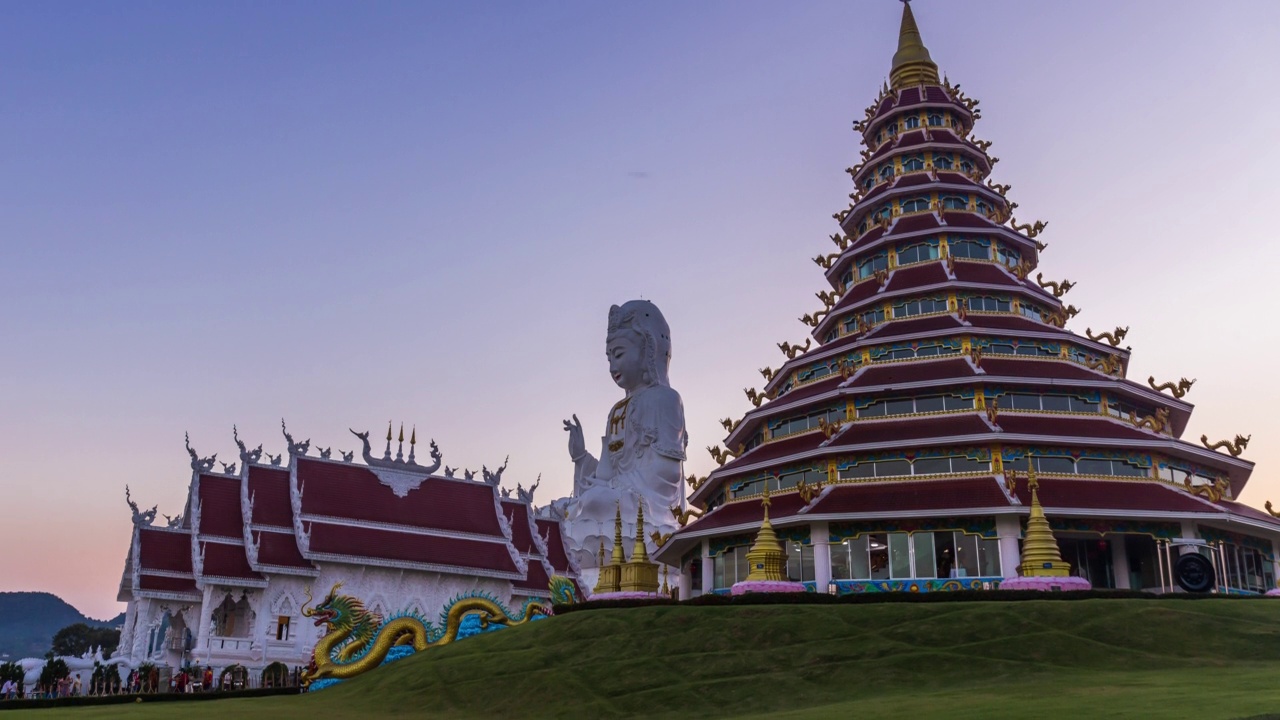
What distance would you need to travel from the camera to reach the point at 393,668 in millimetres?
27438

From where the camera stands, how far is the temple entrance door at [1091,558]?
29.5 meters

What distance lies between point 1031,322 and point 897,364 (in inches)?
200

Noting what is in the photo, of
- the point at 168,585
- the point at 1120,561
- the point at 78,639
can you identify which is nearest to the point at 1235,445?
the point at 1120,561

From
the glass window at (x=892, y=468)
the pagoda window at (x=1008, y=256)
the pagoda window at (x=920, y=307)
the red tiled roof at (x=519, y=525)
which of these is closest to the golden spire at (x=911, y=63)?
the pagoda window at (x=1008, y=256)

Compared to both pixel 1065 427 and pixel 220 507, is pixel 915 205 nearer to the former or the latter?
pixel 1065 427

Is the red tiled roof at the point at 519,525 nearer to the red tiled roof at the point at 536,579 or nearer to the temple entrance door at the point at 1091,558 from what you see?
the red tiled roof at the point at 536,579

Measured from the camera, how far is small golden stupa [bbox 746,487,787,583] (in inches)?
1092

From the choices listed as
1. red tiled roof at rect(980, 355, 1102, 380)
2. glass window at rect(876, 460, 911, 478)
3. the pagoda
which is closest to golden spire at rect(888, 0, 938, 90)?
the pagoda

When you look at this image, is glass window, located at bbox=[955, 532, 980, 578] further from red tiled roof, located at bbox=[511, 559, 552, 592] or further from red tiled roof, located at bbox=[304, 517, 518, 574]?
red tiled roof, located at bbox=[511, 559, 552, 592]

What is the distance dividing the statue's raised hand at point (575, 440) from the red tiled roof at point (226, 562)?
82.3 ft

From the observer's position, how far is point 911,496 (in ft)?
93.6

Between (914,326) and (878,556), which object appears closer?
(878,556)

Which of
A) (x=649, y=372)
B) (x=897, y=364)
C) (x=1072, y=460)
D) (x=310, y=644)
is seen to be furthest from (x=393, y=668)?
(x=649, y=372)

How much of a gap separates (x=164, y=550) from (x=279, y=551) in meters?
4.46
